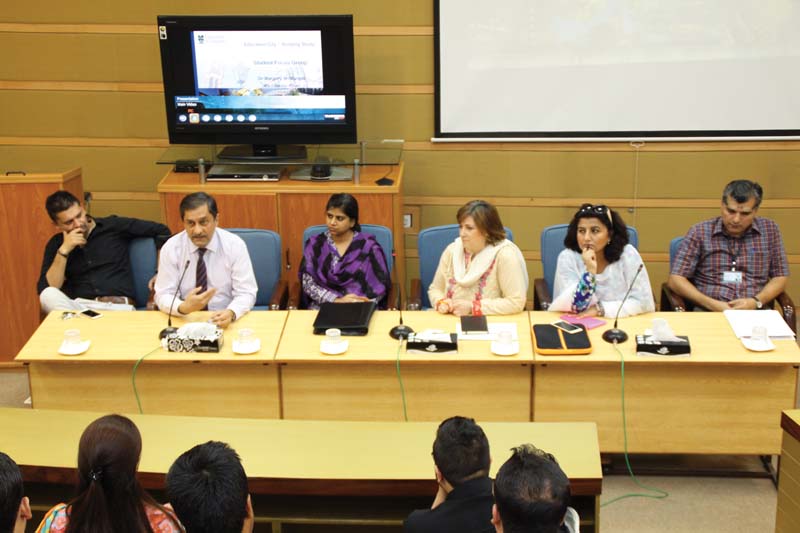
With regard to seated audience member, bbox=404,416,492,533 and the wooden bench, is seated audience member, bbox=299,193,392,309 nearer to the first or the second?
the wooden bench

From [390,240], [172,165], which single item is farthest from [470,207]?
[172,165]

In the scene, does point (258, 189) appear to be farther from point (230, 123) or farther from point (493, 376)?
point (493, 376)

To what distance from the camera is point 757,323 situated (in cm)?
393

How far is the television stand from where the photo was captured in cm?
540

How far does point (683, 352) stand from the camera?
3.69 m

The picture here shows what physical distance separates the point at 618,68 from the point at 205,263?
2.69 metres

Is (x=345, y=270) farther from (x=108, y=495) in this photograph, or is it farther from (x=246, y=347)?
(x=108, y=495)

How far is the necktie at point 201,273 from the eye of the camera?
4.43 metres

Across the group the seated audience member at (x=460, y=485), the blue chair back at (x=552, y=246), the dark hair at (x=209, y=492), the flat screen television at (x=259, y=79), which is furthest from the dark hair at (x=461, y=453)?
the flat screen television at (x=259, y=79)

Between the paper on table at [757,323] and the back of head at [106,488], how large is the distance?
2609mm

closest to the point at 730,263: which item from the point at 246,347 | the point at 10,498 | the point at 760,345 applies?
the point at 760,345

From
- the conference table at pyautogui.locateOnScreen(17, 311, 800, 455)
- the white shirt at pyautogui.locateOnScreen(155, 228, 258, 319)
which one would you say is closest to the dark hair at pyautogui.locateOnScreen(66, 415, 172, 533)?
the conference table at pyautogui.locateOnScreen(17, 311, 800, 455)

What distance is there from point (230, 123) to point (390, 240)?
4.14 ft

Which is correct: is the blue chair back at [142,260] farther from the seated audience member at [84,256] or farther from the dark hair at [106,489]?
the dark hair at [106,489]
